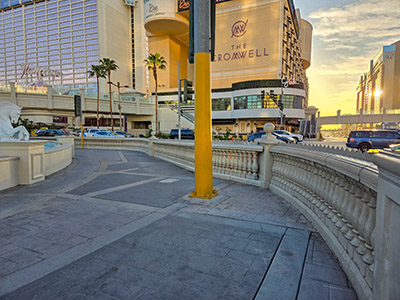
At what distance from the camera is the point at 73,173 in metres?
10.4

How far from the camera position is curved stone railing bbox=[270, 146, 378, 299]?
232 centimetres

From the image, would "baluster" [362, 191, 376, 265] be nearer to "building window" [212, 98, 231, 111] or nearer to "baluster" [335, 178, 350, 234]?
"baluster" [335, 178, 350, 234]

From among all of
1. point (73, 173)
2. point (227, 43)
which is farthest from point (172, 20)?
point (73, 173)

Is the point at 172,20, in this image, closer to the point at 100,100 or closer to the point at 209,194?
the point at 100,100

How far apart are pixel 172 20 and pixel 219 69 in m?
24.3

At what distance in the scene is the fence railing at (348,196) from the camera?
1713 mm

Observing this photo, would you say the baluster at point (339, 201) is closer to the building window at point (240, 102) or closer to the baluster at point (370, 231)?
the baluster at point (370, 231)

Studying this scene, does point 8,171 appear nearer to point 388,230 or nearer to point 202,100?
point 202,100

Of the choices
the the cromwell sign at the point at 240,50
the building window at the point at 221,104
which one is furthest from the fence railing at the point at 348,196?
the the cromwell sign at the point at 240,50

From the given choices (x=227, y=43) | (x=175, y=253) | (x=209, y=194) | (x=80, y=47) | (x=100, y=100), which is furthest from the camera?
(x=80, y=47)

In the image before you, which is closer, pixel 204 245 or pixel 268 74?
pixel 204 245

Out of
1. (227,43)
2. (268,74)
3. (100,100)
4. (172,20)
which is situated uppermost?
(172,20)

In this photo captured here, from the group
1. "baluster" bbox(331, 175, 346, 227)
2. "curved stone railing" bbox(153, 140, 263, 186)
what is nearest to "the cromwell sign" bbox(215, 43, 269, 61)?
"curved stone railing" bbox(153, 140, 263, 186)

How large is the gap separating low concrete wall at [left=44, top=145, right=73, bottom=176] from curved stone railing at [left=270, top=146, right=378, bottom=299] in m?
9.08
